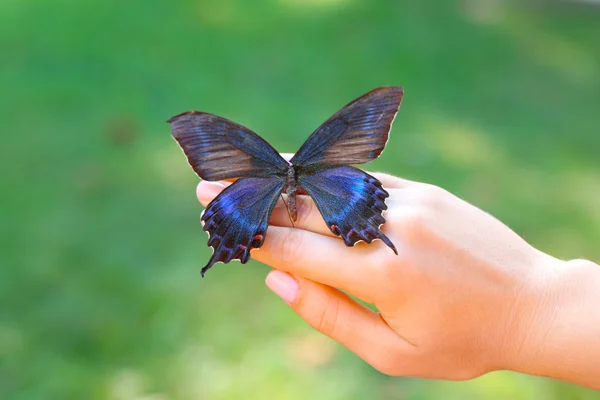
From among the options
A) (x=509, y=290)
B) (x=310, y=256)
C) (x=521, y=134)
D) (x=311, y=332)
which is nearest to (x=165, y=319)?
(x=311, y=332)

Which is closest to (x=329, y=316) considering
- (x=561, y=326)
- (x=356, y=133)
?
(x=356, y=133)

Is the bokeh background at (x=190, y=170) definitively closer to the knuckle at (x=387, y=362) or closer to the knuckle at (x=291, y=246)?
the knuckle at (x=387, y=362)

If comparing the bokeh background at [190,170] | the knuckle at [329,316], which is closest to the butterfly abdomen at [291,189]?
the knuckle at [329,316]

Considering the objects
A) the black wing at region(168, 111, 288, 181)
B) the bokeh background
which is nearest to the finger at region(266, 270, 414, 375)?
the black wing at region(168, 111, 288, 181)

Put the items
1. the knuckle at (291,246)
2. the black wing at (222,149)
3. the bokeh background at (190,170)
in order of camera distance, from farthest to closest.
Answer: the bokeh background at (190,170), the black wing at (222,149), the knuckle at (291,246)

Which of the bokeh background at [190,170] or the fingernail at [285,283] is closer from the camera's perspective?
the fingernail at [285,283]

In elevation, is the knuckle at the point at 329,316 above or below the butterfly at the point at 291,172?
below

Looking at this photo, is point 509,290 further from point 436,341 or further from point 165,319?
point 165,319
